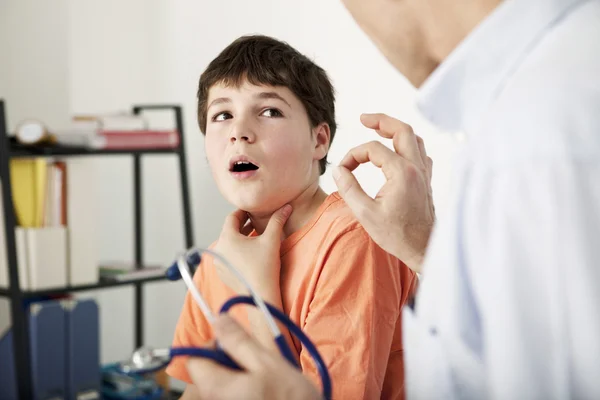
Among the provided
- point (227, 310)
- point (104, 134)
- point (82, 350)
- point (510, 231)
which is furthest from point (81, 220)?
point (510, 231)

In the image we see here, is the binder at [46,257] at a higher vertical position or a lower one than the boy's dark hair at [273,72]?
lower

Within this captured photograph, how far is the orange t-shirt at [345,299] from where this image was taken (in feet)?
3.27

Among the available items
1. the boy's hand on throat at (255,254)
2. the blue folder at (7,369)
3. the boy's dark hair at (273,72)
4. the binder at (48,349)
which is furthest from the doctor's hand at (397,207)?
the blue folder at (7,369)

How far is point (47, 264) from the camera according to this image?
2.46m

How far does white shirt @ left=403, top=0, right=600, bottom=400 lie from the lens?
48 centimetres

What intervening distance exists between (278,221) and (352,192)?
35 cm

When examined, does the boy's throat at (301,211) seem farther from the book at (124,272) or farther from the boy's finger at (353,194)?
the book at (124,272)

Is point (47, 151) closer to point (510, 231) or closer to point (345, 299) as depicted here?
point (345, 299)

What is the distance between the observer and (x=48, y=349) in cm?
240

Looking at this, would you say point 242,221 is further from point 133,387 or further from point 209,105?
point 133,387

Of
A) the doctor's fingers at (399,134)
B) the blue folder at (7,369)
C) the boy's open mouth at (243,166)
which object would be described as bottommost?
the blue folder at (7,369)

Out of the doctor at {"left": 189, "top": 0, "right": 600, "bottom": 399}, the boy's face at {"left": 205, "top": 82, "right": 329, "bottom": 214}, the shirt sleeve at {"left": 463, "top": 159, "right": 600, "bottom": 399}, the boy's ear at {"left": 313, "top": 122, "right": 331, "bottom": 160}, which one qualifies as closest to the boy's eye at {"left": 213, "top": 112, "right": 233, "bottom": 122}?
the boy's face at {"left": 205, "top": 82, "right": 329, "bottom": 214}

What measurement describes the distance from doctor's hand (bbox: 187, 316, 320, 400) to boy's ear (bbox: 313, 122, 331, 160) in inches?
30.2

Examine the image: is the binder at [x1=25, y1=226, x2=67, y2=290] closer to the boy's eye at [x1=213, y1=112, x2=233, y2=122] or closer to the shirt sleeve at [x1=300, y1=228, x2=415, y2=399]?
the boy's eye at [x1=213, y1=112, x2=233, y2=122]
